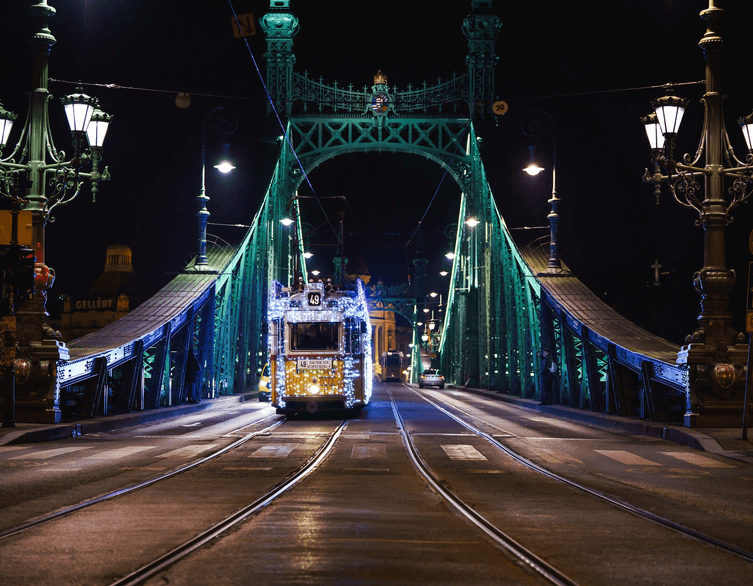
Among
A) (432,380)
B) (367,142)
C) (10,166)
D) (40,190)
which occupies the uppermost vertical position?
(367,142)

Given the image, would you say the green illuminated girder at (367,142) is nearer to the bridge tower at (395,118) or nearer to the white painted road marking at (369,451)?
the bridge tower at (395,118)

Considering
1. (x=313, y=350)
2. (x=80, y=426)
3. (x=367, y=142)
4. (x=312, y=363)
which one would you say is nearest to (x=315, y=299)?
(x=313, y=350)

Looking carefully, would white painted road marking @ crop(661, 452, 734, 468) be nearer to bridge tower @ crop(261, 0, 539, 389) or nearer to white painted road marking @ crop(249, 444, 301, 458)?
white painted road marking @ crop(249, 444, 301, 458)

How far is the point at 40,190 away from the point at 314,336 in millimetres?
8279

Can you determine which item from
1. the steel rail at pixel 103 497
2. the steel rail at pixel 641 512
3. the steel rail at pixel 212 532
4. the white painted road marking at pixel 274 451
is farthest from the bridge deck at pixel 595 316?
the steel rail at pixel 212 532

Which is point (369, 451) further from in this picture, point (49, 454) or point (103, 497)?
point (103, 497)

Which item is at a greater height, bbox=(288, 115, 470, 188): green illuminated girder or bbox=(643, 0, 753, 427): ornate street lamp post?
bbox=(288, 115, 470, 188): green illuminated girder

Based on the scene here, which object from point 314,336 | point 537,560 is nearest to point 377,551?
point 537,560

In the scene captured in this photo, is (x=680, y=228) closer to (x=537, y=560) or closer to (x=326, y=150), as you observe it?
(x=326, y=150)

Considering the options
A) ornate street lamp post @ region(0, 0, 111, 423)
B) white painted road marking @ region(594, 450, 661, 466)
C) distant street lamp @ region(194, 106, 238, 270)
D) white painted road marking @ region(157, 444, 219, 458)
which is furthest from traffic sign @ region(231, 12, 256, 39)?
white painted road marking @ region(594, 450, 661, 466)

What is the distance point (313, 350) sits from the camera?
78.0 feet

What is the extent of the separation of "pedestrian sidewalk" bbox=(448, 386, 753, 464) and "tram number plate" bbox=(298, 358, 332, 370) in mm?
6472

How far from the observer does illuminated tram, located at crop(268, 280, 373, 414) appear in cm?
2373

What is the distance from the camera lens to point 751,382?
16891mm
